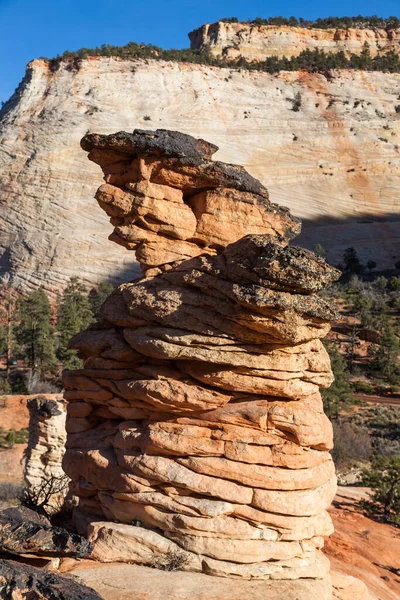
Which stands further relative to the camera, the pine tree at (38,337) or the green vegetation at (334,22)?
the green vegetation at (334,22)

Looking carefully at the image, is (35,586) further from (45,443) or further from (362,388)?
(362,388)

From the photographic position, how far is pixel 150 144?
976 centimetres

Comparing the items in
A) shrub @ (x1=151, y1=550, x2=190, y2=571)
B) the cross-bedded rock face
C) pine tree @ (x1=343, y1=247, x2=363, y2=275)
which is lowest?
shrub @ (x1=151, y1=550, x2=190, y2=571)

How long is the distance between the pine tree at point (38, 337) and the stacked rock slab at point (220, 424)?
82.0 ft

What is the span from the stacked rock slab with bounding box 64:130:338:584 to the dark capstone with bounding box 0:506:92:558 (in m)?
0.62

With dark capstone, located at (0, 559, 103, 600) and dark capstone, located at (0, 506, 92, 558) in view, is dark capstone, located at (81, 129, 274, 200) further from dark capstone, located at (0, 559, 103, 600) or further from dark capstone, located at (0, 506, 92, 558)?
dark capstone, located at (0, 559, 103, 600)

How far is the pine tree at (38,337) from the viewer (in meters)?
33.5

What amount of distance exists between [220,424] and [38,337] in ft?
87.8

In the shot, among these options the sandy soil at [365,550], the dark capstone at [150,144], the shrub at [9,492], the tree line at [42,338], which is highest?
the dark capstone at [150,144]

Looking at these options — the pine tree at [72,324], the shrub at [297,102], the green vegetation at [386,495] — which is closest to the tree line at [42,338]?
the pine tree at [72,324]

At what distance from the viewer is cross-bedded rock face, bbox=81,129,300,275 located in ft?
32.3

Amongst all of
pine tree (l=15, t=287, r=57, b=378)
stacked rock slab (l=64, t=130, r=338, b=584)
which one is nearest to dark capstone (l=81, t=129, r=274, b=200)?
stacked rock slab (l=64, t=130, r=338, b=584)

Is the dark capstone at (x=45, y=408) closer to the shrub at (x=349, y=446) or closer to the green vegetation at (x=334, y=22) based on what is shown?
the shrub at (x=349, y=446)

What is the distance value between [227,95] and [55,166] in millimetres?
19525
